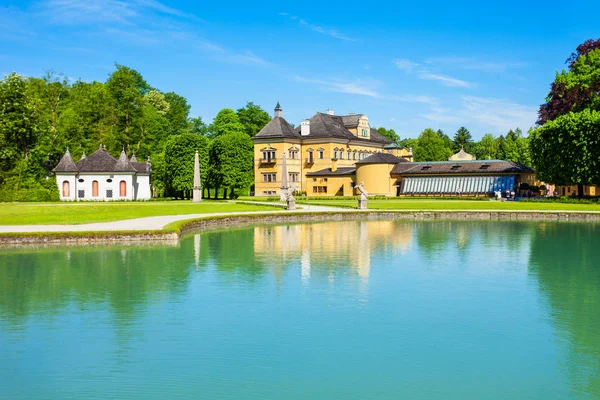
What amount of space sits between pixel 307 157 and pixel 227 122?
51.6ft

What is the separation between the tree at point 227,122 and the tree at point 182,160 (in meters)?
13.2

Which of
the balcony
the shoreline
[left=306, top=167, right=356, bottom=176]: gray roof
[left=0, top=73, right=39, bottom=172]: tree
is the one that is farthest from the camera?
the balcony

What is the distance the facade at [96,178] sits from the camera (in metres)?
58.5

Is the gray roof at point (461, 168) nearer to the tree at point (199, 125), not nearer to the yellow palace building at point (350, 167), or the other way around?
the yellow palace building at point (350, 167)

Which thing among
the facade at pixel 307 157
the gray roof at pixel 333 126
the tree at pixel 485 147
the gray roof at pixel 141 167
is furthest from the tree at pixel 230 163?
the tree at pixel 485 147

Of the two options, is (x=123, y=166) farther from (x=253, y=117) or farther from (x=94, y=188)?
(x=253, y=117)

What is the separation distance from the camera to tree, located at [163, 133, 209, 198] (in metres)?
61.8

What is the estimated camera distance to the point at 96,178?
59.2m

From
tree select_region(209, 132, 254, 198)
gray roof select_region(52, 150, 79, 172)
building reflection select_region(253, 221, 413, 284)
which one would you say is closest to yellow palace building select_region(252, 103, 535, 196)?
tree select_region(209, 132, 254, 198)

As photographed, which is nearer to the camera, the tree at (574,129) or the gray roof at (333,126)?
the tree at (574,129)

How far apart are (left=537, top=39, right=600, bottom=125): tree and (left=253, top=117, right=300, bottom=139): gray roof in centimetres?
2749

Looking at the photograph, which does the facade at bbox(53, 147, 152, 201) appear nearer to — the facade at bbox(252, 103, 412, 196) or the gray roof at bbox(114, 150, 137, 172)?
the gray roof at bbox(114, 150, 137, 172)

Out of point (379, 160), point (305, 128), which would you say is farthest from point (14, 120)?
point (379, 160)

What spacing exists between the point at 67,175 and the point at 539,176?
1684 inches
